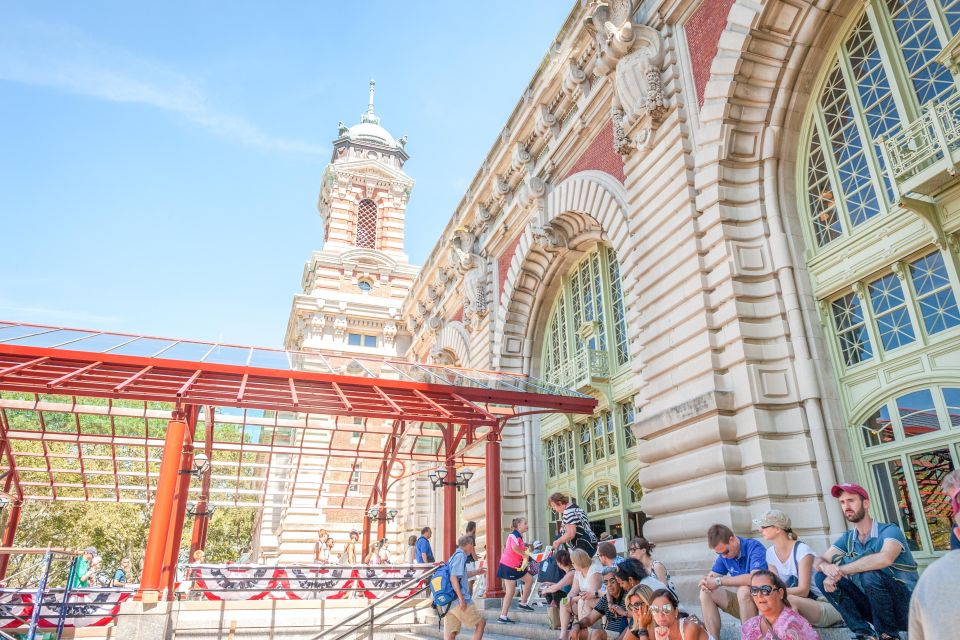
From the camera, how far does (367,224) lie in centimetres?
4416

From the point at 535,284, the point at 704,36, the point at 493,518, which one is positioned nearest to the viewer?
the point at 704,36

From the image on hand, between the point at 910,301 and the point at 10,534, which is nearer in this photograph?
the point at 910,301

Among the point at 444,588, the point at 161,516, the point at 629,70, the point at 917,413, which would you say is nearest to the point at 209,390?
the point at 161,516

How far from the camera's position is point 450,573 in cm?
879

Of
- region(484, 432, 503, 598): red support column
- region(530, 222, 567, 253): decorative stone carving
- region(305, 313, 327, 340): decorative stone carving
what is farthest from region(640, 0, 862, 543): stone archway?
region(305, 313, 327, 340): decorative stone carving

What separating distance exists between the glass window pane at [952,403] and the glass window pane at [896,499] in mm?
951

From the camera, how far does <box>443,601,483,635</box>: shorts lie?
337 inches

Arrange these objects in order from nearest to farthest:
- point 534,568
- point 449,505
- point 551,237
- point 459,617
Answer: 1. point 459,617
2. point 534,568
3. point 449,505
4. point 551,237

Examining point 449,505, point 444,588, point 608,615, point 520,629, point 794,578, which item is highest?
point 449,505

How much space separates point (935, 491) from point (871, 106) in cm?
566

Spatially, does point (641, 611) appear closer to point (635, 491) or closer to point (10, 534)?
point (635, 491)

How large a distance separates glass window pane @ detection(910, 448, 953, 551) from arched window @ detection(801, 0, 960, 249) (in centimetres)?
349

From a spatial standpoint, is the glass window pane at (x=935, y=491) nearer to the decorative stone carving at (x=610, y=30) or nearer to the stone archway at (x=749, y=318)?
the stone archway at (x=749, y=318)

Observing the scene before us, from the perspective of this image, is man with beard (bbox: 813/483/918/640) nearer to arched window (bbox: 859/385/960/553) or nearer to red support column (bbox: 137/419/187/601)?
arched window (bbox: 859/385/960/553)
